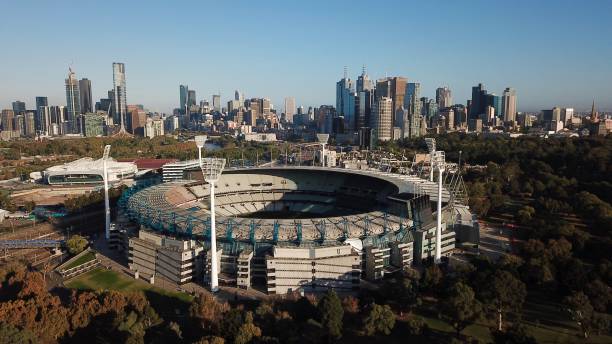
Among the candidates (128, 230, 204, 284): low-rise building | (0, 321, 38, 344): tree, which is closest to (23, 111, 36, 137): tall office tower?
(128, 230, 204, 284): low-rise building

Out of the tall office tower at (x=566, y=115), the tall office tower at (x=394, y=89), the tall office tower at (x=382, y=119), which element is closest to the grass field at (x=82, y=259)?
the tall office tower at (x=382, y=119)

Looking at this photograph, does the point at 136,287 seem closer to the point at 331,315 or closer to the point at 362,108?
the point at 331,315

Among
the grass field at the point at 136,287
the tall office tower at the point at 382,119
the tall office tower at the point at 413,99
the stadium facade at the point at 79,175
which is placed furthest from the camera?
the tall office tower at the point at 413,99

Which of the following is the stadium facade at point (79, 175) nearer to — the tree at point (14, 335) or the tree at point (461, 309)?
the tree at point (14, 335)

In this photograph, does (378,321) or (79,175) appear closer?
(378,321)

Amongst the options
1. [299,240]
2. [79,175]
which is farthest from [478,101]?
[299,240]

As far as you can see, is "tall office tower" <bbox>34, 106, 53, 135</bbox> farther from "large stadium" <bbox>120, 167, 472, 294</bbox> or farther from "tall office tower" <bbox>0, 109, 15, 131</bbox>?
"large stadium" <bbox>120, 167, 472, 294</bbox>
